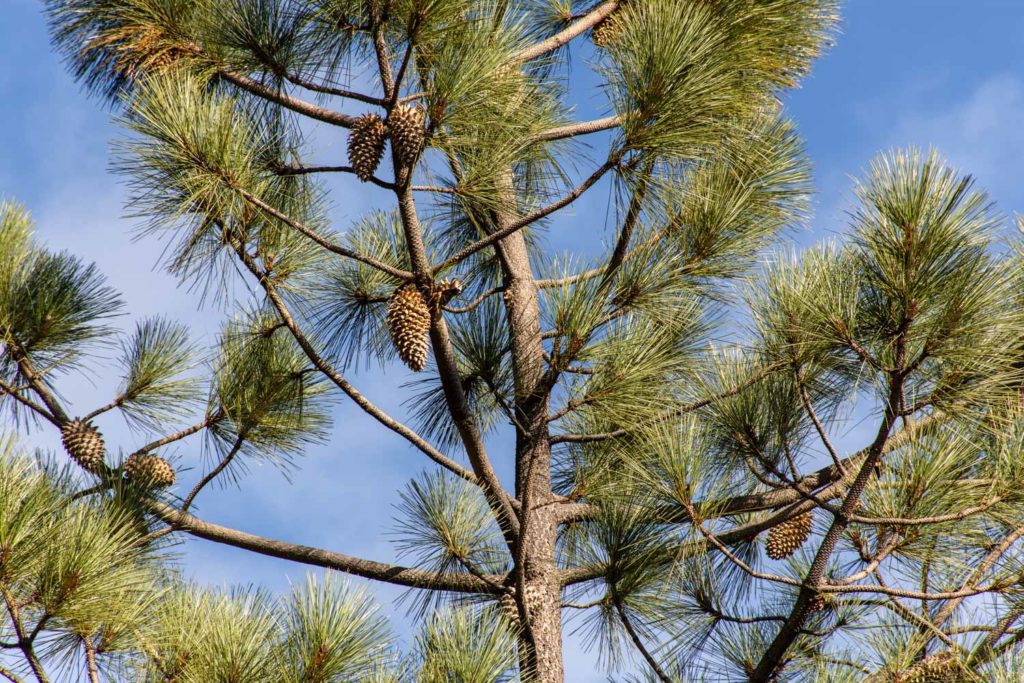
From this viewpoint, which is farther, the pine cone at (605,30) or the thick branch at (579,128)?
the pine cone at (605,30)

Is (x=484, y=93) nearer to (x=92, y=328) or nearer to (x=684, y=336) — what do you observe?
(x=684, y=336)

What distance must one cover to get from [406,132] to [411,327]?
0.34 m

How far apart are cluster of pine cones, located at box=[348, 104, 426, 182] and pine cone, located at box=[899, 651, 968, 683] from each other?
1258 millimetres

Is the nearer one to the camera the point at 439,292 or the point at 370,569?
the point at 439,292

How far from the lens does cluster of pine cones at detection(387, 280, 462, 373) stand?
2.01 metres

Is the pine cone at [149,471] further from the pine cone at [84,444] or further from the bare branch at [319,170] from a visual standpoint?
the bare branch at [319,170]

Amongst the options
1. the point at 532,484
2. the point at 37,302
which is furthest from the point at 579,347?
the point at 37,302

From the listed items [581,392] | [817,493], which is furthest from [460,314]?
[817,493]

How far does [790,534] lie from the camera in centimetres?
249

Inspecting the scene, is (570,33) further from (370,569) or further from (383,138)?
(370,569)

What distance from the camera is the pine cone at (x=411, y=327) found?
6.59ft

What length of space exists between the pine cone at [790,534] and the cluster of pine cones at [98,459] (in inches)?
52.0

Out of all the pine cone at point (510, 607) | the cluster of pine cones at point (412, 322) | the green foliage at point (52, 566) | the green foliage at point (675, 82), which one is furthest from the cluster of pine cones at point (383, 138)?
the pine cone at point (510, 607)

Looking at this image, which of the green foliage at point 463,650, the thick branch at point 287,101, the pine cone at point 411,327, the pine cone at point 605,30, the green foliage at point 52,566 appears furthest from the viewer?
the pine cone at point 605,30
